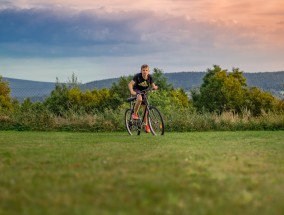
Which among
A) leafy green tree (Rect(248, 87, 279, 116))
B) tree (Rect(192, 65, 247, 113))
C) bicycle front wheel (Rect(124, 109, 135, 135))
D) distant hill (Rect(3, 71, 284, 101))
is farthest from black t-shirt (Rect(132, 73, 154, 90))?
leafy green tree (Rect(248, 87, 279, 116))

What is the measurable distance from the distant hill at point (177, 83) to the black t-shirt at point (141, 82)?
6322cm

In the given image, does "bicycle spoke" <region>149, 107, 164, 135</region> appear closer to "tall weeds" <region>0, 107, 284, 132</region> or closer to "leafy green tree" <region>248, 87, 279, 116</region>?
"tall weeds" <region>0, 107, 284, 132</region>

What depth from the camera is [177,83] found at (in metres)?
110

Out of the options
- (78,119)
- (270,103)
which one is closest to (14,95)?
(270,103)

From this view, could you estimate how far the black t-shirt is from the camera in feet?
48.4

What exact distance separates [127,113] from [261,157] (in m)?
8.32

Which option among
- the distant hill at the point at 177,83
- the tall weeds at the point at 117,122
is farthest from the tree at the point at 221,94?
the tall weeds at the point at 117,122

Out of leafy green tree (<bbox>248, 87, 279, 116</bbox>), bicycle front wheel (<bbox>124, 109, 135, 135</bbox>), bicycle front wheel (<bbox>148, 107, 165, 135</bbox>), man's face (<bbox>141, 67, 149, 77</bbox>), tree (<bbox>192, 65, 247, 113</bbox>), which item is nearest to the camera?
man's face (<bbox>141, 67, 149, 77</bbox>)

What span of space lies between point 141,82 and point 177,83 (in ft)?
315

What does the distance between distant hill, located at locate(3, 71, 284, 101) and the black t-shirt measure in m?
63.2

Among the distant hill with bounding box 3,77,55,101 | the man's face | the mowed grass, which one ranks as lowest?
the mowed grass

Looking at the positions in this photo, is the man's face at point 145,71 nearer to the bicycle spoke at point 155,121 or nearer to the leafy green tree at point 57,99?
the bicycle spoke at point 155,121

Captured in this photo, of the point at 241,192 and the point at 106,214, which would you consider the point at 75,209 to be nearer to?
the point at 106,214

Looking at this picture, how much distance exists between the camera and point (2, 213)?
4.32 m
